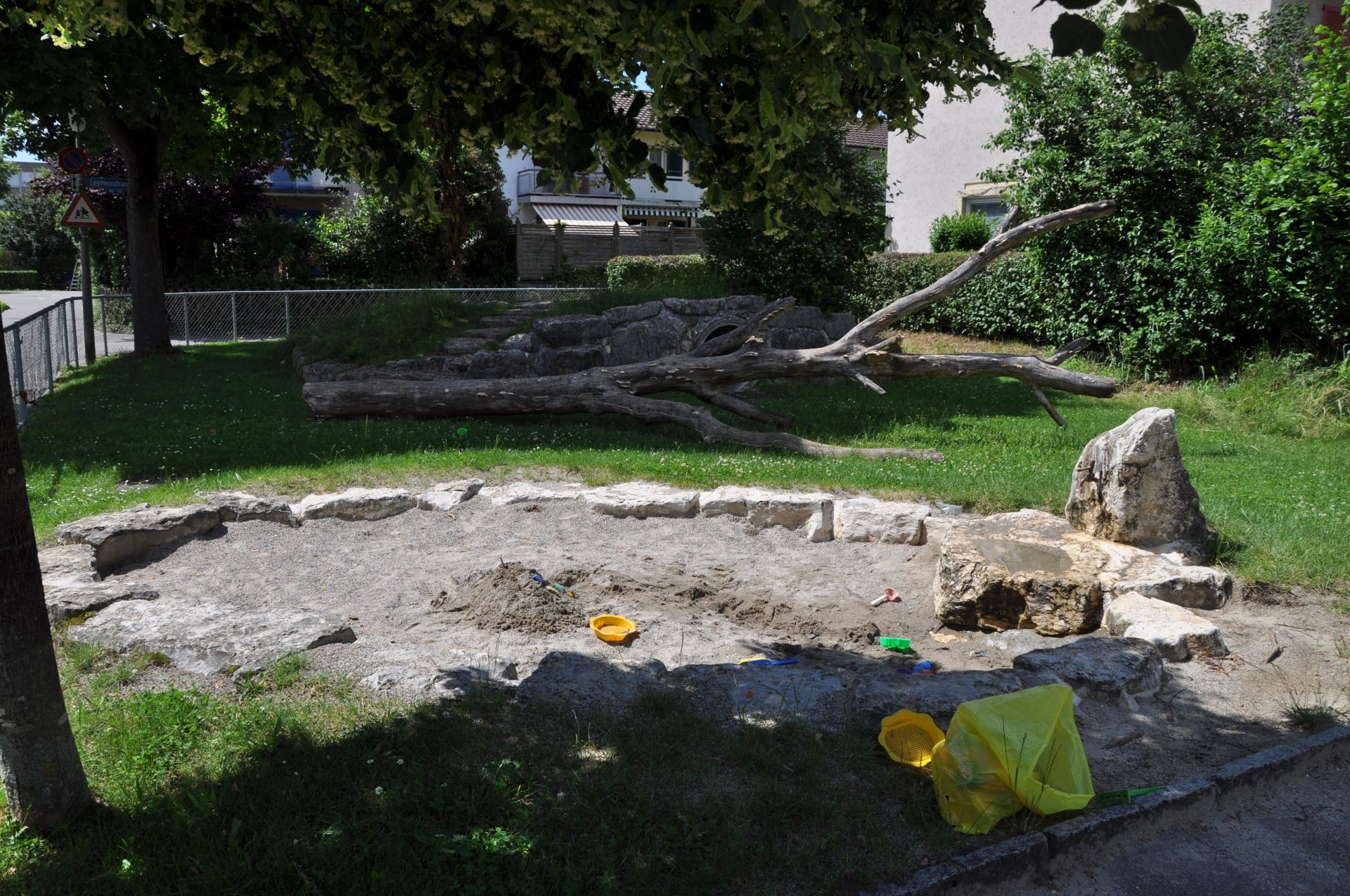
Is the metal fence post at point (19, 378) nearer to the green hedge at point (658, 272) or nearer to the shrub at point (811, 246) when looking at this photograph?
the green hedge at point (658, 272)

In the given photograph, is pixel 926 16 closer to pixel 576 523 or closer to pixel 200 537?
pixel 576 523

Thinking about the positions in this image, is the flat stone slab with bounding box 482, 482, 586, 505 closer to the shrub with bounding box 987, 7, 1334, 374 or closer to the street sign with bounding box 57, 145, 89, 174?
the shrub with bounding box 987, 7, 1334, 374

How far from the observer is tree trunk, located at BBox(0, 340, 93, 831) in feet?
10.3

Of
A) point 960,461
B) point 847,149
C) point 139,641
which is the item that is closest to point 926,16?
point 139,641

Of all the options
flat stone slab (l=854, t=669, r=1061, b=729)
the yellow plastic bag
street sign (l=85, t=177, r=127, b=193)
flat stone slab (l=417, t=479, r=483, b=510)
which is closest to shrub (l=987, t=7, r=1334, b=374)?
flat stone slab (l=417, t=479, r=483, b=510)

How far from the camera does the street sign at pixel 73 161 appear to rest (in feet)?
49.8

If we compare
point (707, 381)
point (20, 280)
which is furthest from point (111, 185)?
point (20, 280)

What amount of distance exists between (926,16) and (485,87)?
1.89m

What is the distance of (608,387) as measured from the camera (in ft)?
34.8

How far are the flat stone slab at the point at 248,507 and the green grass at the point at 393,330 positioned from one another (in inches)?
233

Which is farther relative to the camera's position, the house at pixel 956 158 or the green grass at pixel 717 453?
the house at pixel 956 158

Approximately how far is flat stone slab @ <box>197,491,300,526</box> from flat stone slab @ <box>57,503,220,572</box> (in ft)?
0.32

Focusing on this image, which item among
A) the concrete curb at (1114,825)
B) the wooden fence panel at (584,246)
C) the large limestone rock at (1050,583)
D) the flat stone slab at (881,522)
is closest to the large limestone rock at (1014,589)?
the large limestone rock at (1050,583)

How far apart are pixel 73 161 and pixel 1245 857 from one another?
17305 millimetres
